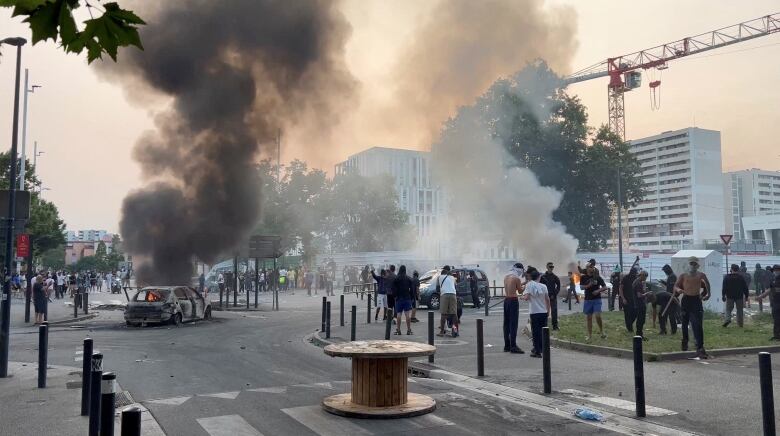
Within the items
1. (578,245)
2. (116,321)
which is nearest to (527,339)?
(116,321)

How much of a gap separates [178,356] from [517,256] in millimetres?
43447

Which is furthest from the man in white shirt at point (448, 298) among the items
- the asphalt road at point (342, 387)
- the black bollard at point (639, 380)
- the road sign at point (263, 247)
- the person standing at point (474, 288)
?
the road sign at point (263, 247)

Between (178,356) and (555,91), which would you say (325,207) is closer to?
(555,91)

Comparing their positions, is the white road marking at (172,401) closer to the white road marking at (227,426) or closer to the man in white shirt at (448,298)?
Result: the white road marking at (227,426)

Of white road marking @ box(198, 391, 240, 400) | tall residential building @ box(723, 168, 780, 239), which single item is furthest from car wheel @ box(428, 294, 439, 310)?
tall residential building @ box(723, 168, 780, 239)

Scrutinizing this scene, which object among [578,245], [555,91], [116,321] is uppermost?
[555,91]

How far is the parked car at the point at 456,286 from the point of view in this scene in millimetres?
21812

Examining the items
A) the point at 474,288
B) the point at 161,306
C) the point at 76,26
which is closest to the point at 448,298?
the point at 161,306

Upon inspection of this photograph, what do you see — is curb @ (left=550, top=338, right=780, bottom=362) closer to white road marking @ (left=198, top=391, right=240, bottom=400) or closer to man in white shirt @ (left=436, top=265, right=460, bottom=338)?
man in white shirt @ (left=436, top=265, right=460, bottom=338)

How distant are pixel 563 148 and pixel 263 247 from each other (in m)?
28.5

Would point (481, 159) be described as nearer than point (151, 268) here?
No

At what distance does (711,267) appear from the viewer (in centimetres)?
1775

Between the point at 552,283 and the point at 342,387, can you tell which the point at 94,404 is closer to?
the point at 342,387

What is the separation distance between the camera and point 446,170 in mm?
51312
